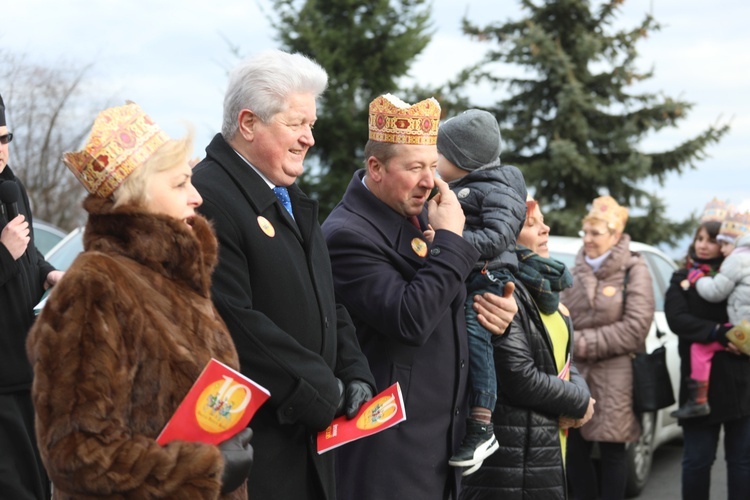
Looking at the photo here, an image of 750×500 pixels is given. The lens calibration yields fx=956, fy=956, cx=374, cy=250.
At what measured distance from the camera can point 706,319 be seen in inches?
251

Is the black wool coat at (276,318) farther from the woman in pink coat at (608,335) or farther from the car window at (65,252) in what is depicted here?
the car window at (65,252)

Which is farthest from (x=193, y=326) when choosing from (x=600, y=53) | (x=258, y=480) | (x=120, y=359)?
→ (x=600, y=53)

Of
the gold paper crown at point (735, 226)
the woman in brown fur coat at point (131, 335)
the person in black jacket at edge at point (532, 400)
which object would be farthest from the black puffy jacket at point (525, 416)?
the gold paper crown at point (735, 226)

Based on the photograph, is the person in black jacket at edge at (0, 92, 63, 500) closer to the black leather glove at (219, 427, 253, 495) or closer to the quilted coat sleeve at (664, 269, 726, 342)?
the black leather glove at (219, 427, 253, 495)

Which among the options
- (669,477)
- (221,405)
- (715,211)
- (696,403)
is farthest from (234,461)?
(669,477)

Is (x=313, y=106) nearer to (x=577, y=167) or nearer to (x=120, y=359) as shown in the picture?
(x=120, y=359)

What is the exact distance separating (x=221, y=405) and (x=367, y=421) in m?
0.80

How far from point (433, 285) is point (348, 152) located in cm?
1576

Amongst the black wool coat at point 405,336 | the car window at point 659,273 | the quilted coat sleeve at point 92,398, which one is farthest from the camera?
the car window at point 659,273

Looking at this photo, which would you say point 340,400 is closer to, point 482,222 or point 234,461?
point 234,461

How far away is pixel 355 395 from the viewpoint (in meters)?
3.05

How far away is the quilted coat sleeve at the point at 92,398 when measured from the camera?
85.7 inches

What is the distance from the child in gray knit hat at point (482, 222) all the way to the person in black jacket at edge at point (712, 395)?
2.70 m

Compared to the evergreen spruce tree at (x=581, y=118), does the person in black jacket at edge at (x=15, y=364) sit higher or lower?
lower
